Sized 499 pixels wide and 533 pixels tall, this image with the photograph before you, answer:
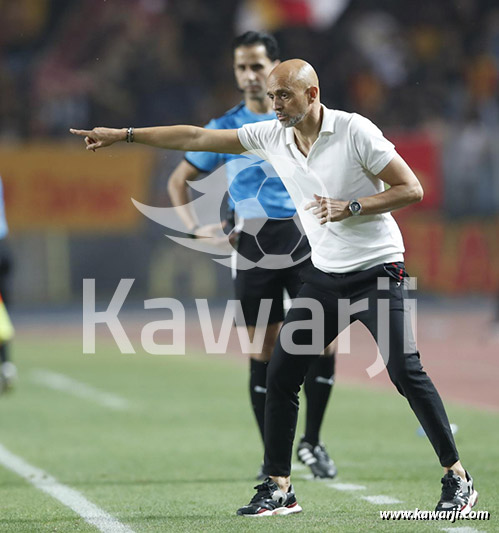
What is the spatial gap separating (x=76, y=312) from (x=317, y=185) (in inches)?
741

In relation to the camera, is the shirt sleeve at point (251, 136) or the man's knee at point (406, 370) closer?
the man's knee at point (406, 370)

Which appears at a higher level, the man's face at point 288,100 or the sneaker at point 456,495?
the man's face at point 288,100

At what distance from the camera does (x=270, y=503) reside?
6.11 meters

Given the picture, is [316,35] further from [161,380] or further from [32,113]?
[161,380]

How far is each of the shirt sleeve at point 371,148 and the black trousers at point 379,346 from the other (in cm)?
55

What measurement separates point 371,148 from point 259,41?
2.34 m

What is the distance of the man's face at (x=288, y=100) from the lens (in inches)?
227

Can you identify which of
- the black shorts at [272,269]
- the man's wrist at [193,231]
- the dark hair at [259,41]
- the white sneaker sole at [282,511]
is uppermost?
the dark hair at [259,41]

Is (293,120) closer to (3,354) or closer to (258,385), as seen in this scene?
(258,385)

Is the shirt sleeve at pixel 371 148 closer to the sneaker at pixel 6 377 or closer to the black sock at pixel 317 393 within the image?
the black sock at pixel 317 393

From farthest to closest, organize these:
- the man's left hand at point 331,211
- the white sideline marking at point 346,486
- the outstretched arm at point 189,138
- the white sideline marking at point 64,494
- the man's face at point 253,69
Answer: the man's face at point 253,69 < the white sideline marking at point 346,486 < the outstretched arm at point 189,138 < the white sideline marking at point 64,494 < the man's left hand at point 331,211

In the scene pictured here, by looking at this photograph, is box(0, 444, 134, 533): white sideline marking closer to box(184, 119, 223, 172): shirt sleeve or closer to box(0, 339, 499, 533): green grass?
box(0, 339, 499, 533): green grass

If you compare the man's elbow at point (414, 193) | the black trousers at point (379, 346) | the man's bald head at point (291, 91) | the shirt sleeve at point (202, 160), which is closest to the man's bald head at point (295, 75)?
the man's bald head at point (291, 91)

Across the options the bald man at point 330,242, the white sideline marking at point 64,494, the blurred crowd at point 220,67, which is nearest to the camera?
the bald man at point 330,242
